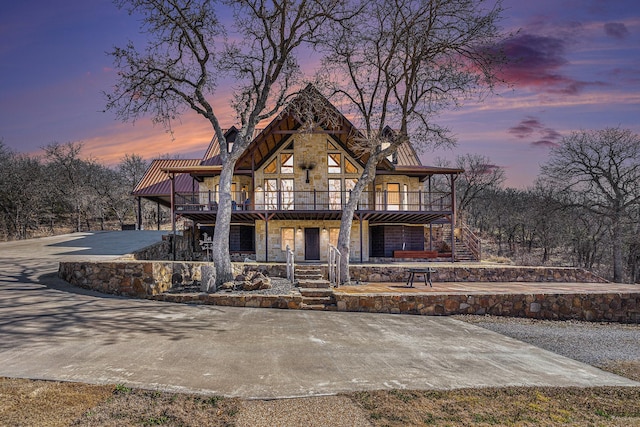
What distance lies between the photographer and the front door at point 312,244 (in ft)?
76.8

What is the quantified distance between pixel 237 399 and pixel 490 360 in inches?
169

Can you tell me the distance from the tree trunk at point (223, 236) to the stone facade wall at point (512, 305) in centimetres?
389

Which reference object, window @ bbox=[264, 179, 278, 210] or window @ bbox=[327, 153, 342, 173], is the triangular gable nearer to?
window @ bbox=[327, 153, 342, 173]

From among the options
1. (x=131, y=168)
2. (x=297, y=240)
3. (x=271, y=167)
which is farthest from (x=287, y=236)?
(x=131, y=168)

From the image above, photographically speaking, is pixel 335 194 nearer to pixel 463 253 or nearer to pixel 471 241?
pixel 463 253

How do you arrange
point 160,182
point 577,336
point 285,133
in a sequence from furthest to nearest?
point 160,182 < point 285,133 < point 577,336

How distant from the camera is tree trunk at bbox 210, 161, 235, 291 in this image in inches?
493

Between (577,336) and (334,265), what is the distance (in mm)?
8043

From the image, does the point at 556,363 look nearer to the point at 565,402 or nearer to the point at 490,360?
the point at 490,360

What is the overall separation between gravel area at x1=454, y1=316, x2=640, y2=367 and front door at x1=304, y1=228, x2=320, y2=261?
13.4 m

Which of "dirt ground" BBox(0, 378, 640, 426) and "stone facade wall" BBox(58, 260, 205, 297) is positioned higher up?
"stone facade wall" BBox(58, 260, 205, 297)

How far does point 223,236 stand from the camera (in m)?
12.9

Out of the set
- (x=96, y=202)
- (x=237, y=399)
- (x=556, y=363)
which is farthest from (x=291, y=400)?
(x=96, y=202)

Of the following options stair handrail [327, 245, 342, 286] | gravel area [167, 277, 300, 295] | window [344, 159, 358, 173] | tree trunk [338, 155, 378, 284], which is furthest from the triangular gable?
gravel area [167, 277, 300, 295]
